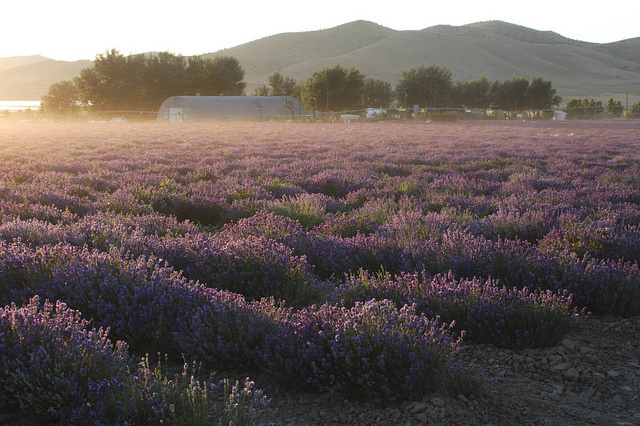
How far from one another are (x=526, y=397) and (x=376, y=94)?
3683 inches

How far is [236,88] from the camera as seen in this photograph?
83.0 m

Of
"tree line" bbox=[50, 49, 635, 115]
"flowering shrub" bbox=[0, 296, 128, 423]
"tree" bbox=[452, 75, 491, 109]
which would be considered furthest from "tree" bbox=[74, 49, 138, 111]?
"flowering shrub" bbox=[0, 296, 128, 423]

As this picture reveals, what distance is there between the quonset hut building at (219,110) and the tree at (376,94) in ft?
102

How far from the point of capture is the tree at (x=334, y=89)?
76812mm

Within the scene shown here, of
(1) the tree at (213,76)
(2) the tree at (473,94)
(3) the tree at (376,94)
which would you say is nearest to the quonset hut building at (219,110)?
(1) the tree at (213,76)

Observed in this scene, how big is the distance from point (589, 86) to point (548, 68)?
29.1 m

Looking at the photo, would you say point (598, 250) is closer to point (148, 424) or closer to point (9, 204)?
point (148, 424)

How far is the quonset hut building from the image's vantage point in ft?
186

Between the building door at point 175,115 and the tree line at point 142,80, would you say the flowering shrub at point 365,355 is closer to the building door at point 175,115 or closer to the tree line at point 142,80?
the building door at point 175,115

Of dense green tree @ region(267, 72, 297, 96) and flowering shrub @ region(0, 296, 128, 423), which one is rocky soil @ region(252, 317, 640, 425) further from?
dense green tree @ region(267, 72, 297, 96)

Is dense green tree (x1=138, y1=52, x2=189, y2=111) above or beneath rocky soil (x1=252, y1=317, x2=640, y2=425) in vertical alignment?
above

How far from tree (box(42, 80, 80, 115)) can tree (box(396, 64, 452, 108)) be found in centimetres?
6671

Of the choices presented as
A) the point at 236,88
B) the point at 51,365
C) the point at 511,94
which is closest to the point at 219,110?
the point at 236,88

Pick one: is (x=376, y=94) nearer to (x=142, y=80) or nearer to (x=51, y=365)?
(x=142, y=80)
